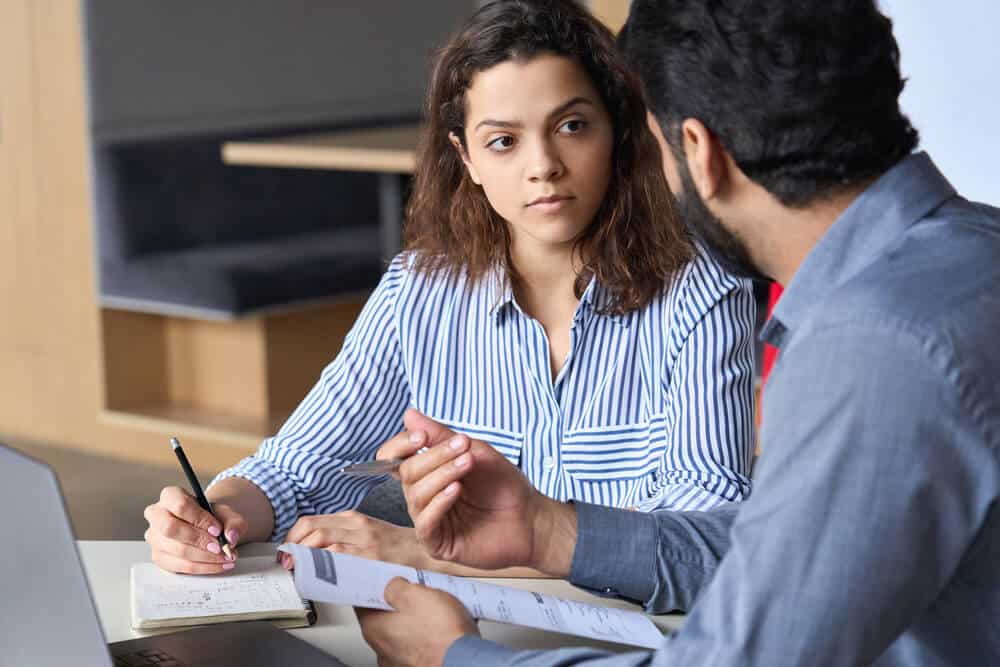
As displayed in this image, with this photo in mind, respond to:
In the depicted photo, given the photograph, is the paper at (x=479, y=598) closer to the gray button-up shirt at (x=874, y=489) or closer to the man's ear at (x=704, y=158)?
the gray button-up shirt at (x=874, y=489)

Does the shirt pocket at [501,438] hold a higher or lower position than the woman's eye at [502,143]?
lower

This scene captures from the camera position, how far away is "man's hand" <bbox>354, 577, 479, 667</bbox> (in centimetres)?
101

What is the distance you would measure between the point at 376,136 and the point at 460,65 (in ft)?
7.45

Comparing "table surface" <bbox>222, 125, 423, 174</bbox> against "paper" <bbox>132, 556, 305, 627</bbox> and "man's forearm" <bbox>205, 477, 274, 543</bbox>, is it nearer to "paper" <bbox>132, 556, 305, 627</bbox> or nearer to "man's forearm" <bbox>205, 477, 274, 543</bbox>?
"man's forearm" <bbox>205, 477, 274, 543</bbox>

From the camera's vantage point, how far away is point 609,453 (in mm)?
1649

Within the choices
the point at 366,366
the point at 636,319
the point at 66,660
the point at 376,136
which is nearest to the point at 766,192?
the point at 66,660

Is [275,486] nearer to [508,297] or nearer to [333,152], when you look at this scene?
[508,297]

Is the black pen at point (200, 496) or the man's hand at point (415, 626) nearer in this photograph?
the man's hand at point (415, 626)

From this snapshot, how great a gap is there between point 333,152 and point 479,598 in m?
2.53

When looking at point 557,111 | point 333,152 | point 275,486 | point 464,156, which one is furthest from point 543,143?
point 333,152

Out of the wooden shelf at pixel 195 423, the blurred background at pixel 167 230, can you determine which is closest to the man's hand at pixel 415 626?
the blurred background at pixel 167 230

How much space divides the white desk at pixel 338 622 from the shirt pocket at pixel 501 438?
0.42 metres

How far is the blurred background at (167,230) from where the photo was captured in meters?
3.70

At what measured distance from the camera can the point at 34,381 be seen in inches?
162
